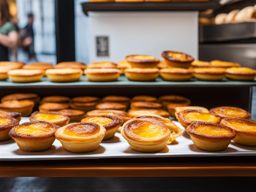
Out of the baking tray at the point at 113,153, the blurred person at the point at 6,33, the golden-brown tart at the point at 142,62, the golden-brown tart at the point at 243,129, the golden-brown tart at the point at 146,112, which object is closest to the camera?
the baking tray at the point at 113,153

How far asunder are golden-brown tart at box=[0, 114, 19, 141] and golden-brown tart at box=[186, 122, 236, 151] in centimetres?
80

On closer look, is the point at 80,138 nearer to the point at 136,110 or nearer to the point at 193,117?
the point at 193,117

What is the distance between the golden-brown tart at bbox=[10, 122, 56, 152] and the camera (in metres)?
1.40

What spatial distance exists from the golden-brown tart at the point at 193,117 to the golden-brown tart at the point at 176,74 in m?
0.42

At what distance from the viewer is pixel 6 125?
155 centimetres

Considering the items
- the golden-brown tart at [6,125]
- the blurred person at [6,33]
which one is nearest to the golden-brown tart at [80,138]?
the golden-brown tart at [6,125]

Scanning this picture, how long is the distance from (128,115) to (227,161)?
692 millimetres

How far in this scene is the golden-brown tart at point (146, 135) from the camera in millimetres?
1407

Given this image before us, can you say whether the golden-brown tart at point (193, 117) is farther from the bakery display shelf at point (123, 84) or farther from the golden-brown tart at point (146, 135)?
the bakery display shelf at point (123, 84)

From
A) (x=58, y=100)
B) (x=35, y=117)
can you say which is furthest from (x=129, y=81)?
(x=35, y=117)

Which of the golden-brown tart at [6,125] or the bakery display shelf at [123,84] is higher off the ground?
the bakery display shelf at [123,84]

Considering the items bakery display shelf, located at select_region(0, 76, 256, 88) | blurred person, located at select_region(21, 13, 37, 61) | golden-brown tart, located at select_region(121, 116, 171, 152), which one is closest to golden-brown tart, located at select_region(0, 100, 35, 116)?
bakery display shelf, located at select_region(0, 76, 256, 88)

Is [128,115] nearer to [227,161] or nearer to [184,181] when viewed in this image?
[184,181]

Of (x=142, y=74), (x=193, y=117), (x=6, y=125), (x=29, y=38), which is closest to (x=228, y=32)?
(x=142, y=74)
